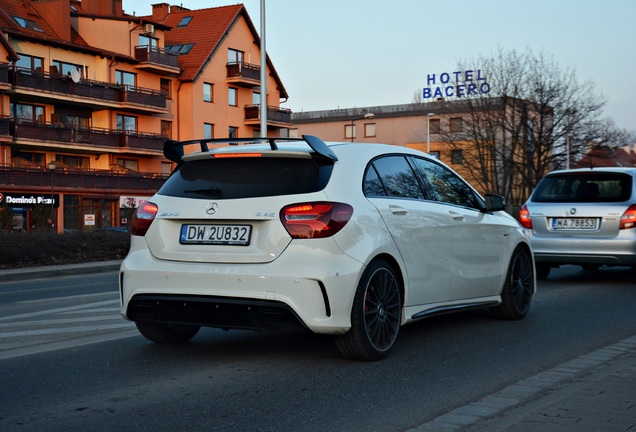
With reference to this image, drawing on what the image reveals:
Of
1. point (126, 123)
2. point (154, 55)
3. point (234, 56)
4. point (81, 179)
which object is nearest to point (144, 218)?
point (81, 179)

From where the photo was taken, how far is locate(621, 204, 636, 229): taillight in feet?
41.5

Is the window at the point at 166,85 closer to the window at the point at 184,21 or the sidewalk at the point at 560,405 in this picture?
the window at the point at 184,21

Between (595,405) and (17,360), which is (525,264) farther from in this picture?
(17,360)

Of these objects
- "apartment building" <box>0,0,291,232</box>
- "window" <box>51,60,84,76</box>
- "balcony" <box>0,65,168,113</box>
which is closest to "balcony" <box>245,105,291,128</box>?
"apartment building" <box>0,0,291,232</box>

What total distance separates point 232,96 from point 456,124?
55.7ft

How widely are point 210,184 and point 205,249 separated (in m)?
0.52

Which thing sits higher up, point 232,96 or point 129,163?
point 232,96

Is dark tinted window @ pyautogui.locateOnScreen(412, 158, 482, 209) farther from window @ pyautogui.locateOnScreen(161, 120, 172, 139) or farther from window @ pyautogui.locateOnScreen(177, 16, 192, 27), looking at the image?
window @ pyautogui.locateOnScreen(177, 16, 192, 27)

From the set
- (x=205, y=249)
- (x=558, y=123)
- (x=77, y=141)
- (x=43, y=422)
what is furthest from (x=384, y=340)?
(x=558, y=123)

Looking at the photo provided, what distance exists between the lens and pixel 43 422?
16.3 feet

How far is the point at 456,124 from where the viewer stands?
6075 centimetres

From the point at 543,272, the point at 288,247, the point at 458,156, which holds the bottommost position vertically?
the point at 543,272

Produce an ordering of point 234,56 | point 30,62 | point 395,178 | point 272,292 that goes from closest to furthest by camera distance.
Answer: point 272,292 < point 395,178 < point 30,62 < point 234,56

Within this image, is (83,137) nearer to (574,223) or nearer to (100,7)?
(100,7)
